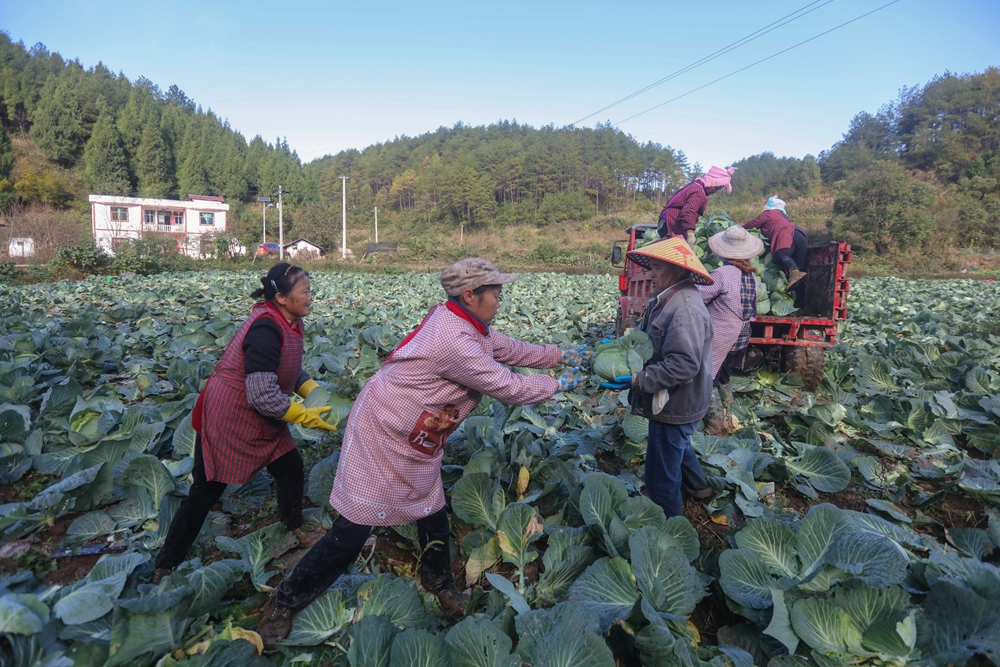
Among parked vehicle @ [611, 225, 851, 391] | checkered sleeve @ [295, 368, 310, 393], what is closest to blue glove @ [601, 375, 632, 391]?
checkered sleeve @ [295, 368, 310, 393]

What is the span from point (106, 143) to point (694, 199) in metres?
89.9

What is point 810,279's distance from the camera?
20.4 feet

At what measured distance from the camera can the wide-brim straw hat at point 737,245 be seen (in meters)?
4.52

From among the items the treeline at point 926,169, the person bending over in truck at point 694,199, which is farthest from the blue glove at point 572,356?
the treeline at point 926,169

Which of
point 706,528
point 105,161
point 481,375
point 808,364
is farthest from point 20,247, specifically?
point 105,161

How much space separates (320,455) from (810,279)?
5721 millimetres

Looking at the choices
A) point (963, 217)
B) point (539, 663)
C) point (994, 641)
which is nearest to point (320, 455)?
point (539, 663)

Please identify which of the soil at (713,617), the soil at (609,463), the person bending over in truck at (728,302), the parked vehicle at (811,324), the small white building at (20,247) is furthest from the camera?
the small white building at (20,247)

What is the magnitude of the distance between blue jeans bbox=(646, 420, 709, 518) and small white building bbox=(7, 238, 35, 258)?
104ft

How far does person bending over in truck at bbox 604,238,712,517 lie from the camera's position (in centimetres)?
266

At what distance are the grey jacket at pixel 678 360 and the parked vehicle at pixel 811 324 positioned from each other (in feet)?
10.8

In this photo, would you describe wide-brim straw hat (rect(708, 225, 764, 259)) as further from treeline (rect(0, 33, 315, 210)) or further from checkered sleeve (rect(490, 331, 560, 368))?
treeline (rect(0, 33, 315, 210))

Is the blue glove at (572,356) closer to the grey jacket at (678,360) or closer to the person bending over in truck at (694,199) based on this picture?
the grey jacket at (678,360)

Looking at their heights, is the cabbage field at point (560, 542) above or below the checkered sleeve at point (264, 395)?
below
